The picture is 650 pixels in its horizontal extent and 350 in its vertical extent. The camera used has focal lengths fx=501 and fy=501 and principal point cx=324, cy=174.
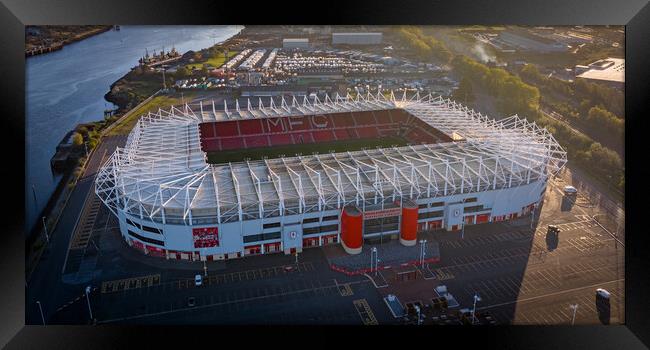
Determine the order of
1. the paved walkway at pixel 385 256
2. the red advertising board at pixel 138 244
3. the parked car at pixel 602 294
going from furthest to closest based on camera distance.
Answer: the red advertising board at pixel 138 244, the paved walkway at pixel 385 256, the parked car at pixel 602 294

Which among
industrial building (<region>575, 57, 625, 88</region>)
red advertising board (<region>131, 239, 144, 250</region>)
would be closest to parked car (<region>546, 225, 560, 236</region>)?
industrial building (<region>575, 57, 625, 88</region>)

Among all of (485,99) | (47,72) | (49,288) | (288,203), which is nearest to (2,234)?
(49,288)

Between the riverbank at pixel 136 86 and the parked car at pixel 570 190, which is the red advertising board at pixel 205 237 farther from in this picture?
the riverbank at pixel 136 86

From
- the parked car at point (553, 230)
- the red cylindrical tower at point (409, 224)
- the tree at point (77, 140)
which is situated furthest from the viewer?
the tree at point (77, 140)

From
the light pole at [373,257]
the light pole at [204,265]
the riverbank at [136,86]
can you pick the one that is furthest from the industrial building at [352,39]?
the light pole at [204,265]

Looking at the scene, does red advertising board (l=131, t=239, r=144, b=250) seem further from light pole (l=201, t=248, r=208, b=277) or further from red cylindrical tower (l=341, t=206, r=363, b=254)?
red cylindrical tower (l=341, t=206, r=363, b=254)
